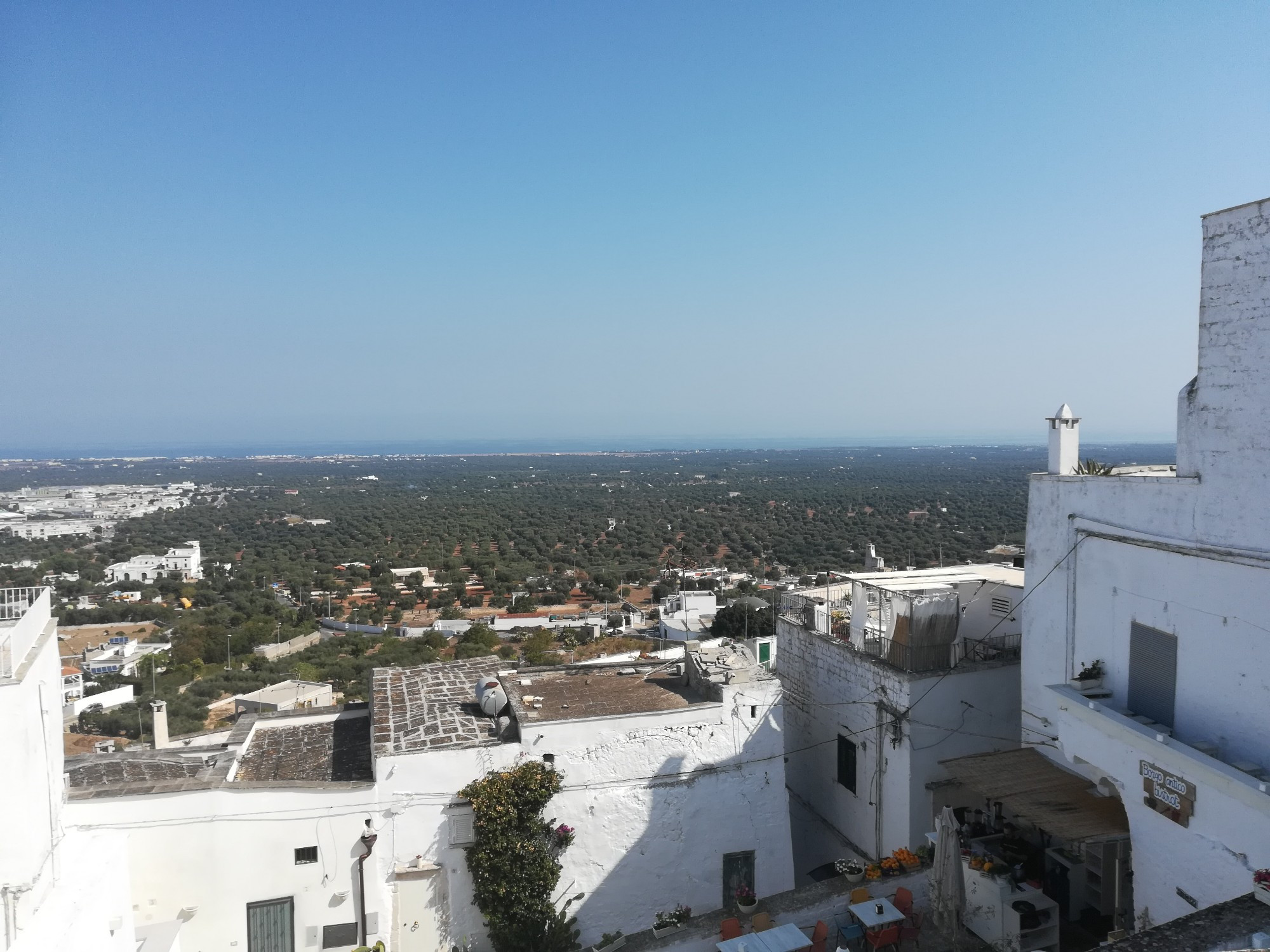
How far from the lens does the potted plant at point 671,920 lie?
9.71m

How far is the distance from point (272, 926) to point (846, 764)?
841 centimetres

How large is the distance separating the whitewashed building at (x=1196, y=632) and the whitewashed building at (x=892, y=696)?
6.64ft

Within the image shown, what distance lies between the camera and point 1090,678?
9328 millimetres

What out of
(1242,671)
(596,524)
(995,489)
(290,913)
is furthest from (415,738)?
(995,489)

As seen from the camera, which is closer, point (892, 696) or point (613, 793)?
point (613, 793)

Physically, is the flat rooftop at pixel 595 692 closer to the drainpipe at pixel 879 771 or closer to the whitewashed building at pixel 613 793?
the whitewashed building at pixel 613 793

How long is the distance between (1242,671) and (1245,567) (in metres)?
0.97

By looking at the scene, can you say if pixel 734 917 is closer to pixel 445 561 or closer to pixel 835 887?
pixel 835 887

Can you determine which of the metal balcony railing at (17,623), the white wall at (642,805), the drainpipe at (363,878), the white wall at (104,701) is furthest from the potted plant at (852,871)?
the white wall at (104,701)

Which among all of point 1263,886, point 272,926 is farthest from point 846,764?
point 272,926

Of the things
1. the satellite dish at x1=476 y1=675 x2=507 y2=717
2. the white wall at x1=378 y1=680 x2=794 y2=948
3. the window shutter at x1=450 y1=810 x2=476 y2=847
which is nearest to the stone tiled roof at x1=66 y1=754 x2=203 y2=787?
the white wall at x1=378 y1=680 x2=794 y2=948

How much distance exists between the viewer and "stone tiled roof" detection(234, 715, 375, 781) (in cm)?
1143

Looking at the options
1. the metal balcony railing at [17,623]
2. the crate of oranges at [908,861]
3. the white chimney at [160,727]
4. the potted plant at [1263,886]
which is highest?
the metal balcony railing at [17,623]

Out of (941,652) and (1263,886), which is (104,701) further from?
(1263,886)
